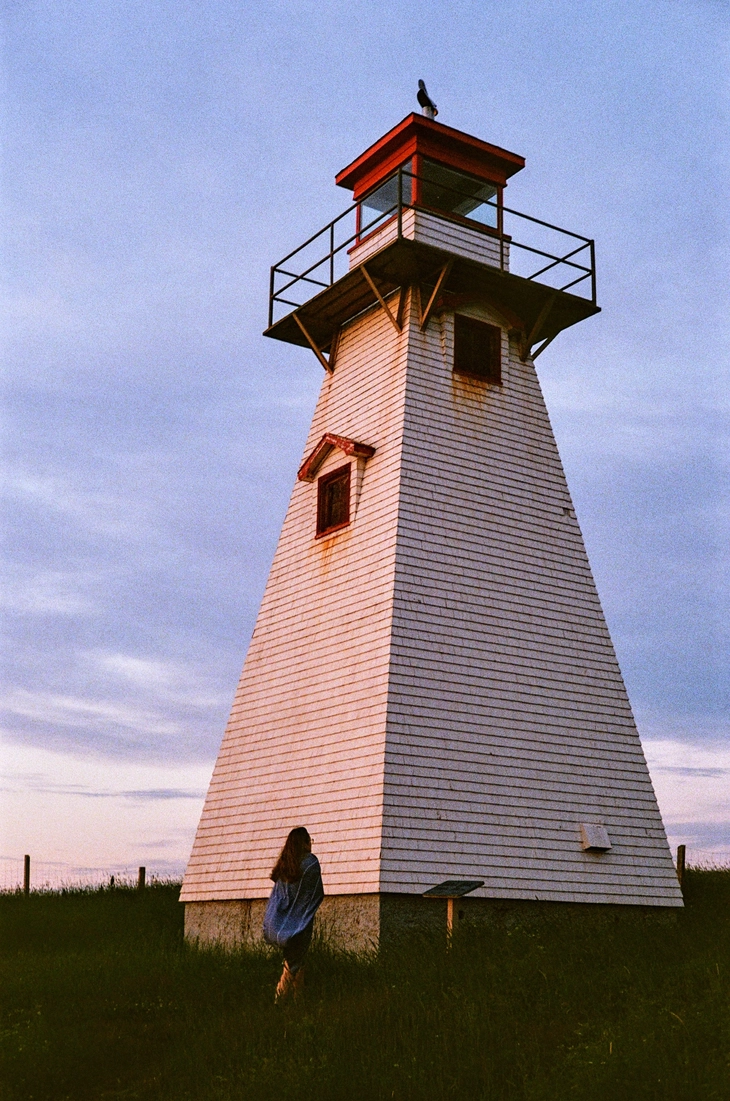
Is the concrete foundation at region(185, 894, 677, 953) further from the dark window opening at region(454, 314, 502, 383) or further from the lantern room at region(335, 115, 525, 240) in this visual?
the lantern room at region(335, 115, 525, 240)

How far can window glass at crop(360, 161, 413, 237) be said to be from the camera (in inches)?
878

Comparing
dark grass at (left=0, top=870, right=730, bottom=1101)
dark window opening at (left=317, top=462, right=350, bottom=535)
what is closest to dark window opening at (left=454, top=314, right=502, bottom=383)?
dark window opening at (left=317, top=462, right=350, bottom=535)

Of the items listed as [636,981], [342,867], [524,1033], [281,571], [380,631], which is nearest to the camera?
[524,1033]

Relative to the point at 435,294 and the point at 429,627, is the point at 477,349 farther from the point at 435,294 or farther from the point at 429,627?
the point at 429,627

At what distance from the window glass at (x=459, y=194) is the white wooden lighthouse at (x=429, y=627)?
51 millimetres

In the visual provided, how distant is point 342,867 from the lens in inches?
702

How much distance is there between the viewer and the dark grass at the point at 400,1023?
10789 millimetres

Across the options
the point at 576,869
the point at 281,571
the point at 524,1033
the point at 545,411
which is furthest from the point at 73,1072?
the point at 545,411

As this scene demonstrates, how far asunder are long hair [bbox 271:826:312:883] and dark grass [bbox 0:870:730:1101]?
4.64 feet

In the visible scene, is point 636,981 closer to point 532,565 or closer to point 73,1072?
point 73,1072

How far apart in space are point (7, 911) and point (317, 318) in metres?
14.0

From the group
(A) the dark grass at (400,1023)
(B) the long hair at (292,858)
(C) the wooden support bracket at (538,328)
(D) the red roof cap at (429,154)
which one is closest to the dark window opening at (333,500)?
(C) the wooden support bracket at (538,328)

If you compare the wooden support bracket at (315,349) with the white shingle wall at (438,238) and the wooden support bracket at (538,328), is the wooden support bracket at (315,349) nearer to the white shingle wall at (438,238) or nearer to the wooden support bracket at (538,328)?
the white shingle wall at (438,238)

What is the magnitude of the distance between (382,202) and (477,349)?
3.39 m
